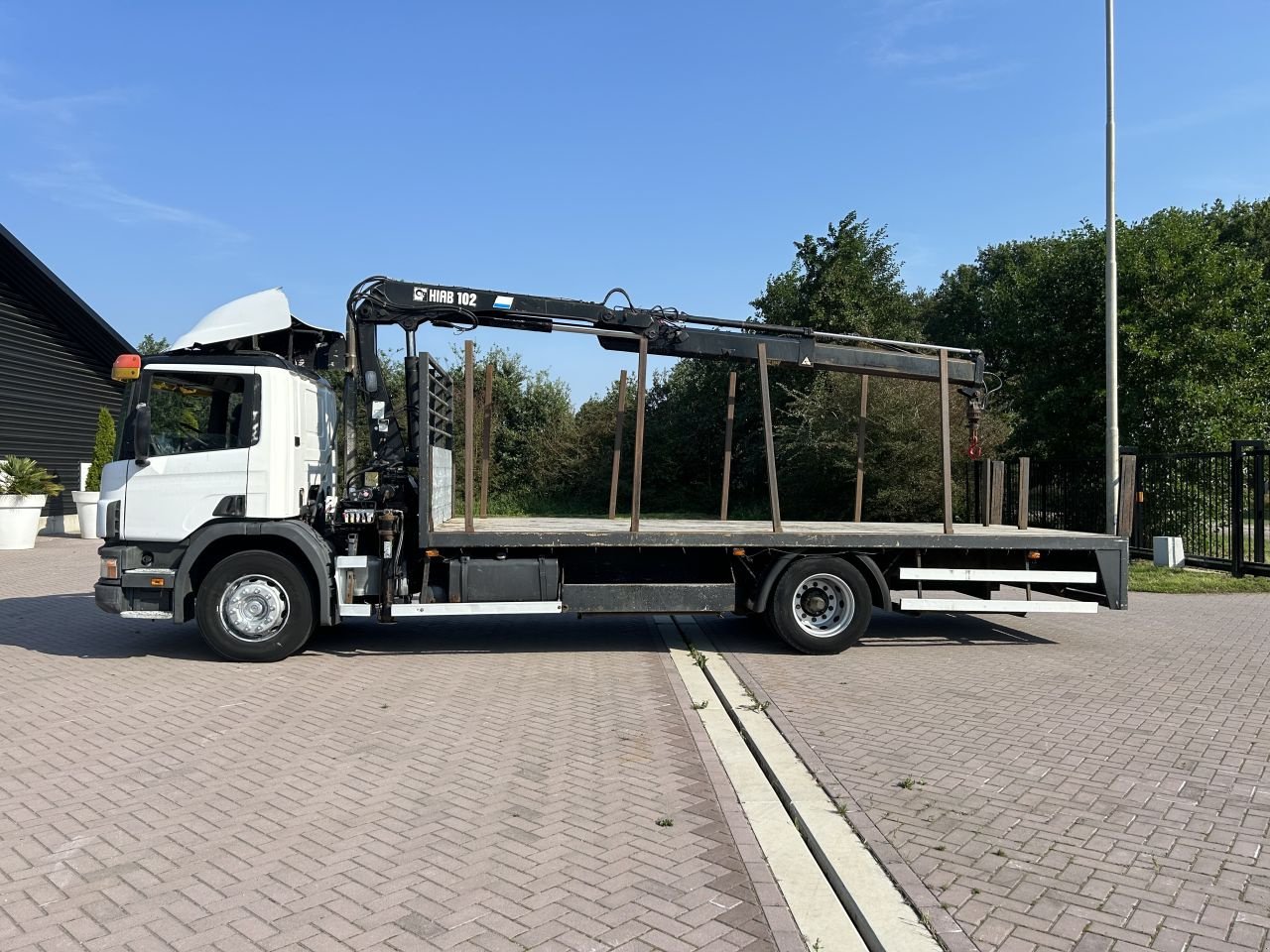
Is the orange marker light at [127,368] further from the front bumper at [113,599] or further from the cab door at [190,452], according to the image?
the front bumper at [113,599]

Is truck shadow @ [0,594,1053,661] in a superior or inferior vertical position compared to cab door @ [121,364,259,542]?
inferior

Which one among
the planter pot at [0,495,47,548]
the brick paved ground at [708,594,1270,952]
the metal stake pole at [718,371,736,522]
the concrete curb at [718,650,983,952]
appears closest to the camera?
the concrete curb at [718,650,983,952]

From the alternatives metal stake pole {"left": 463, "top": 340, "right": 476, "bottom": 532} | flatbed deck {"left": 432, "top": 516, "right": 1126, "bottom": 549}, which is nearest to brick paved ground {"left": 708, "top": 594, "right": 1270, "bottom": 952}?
flatbed deck {"left": 432, "top": 516, "right": 1126, "bottom": 549}

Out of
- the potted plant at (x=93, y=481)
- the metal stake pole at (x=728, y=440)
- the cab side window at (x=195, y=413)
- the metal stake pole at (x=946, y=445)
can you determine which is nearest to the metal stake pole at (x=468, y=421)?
the cab side window at (x=195, y=413)

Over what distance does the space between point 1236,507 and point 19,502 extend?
22760 millimetres

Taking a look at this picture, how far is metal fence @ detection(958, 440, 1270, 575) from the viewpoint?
14.2 m

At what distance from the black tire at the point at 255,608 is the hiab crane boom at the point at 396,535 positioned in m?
0.02

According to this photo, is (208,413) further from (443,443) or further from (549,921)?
(549,921)

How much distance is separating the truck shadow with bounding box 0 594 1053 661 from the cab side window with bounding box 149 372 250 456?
1.98 meters

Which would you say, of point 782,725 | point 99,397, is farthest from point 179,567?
point 99,397

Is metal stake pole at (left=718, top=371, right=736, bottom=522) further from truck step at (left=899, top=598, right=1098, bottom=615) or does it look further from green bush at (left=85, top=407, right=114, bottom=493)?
green bush at (left=85, top=407, right=114, bottom=493)

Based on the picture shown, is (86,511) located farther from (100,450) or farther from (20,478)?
(20,478)

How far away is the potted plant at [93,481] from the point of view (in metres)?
21.3

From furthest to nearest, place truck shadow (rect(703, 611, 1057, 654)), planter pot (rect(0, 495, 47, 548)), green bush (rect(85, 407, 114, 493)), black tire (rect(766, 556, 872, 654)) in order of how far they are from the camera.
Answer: green bush (rect(85, 407, 114, 493)) → planter pot (rect(0, 495, 47, 548)) → truck shadow (rect(703, 611, 1057, 654)) → black tire (rect(766, 556, 872, 654))
